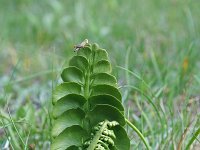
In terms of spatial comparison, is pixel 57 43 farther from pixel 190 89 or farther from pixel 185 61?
pixel 190 89

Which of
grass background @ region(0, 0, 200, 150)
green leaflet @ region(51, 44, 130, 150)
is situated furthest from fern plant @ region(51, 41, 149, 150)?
grass background @ region(0, 0, 200, 150)

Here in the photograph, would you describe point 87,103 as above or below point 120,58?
below

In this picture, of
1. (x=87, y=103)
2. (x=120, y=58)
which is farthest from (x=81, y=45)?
(x=120, y=58)

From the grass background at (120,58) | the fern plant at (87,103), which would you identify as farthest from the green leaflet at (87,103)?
the grass background at (120,58)

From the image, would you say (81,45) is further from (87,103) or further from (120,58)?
(120,58)

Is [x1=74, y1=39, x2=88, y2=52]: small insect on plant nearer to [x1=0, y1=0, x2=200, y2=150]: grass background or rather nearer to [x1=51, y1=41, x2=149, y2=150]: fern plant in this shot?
[x1=51, y1=41, x2=149, y2=150]: fern plant
